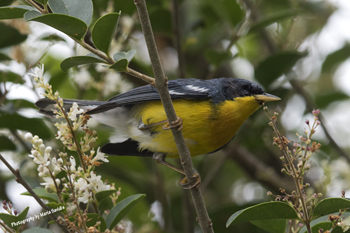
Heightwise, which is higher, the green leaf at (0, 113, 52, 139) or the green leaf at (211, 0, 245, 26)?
the green leaf at (211, 0, 245, 26)

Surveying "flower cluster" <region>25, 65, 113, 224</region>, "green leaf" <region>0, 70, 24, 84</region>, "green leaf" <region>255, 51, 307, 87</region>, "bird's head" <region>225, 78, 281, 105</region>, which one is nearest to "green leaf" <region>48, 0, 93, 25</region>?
"flower cluster" <region>25, 65, 113, 224</region>

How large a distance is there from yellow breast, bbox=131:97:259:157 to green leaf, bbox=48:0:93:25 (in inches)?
57.4

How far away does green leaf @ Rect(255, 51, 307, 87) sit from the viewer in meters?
4.03

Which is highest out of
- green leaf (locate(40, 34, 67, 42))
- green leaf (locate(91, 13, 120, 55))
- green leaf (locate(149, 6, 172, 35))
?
green leaf (locate(149, 6, 172, 35))

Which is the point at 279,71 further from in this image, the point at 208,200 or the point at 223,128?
the point at 208,200

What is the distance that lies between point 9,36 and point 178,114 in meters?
1.76

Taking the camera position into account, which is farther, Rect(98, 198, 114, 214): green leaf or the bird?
Rect(98, 198, 114, 214): green leaf

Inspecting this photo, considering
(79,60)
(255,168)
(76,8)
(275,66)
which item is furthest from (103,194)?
(255,168)

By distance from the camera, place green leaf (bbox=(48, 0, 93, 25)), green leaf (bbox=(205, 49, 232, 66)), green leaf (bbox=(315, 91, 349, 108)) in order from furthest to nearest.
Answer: green leaf (bbox=(315, 91, 349, 108))
green leaf (bbox=(205, 49, 232, 66))
green leaf (bbox=(48, 0, 93, 25))

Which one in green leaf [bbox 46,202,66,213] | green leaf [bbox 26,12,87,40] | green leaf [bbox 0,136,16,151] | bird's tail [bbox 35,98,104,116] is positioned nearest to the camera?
green leaf [bbox 26,12,87,40]

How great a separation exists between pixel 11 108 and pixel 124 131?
1088 millimetres

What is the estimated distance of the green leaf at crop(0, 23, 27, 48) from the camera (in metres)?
3.65

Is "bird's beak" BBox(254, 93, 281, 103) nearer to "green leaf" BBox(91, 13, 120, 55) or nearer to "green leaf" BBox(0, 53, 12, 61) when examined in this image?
"green leaf" BBox(91, 13, 120, 55)

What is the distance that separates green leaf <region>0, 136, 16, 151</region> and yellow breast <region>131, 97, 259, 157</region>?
3.94 feet
